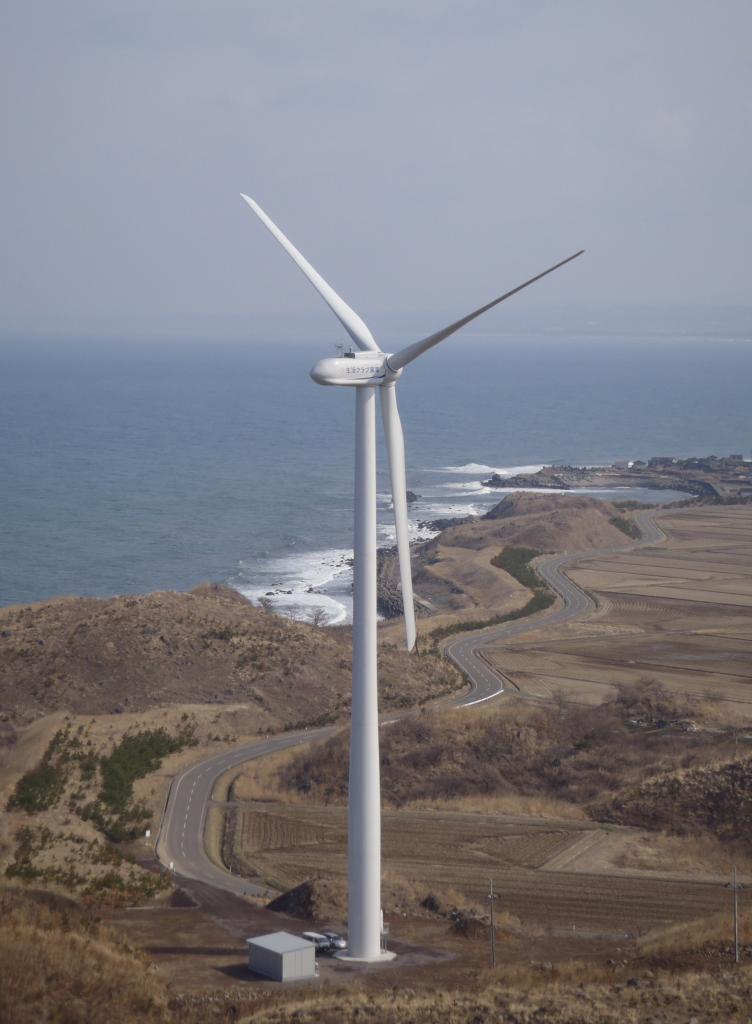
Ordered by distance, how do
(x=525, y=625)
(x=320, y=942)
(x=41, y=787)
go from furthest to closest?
(x=525, y=625), (x=41, y=787), (x=320, y=942)

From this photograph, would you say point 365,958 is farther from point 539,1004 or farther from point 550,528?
point 550,528

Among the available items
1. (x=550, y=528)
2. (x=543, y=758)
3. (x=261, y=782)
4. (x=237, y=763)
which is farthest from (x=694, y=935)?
(x=550, y=528)

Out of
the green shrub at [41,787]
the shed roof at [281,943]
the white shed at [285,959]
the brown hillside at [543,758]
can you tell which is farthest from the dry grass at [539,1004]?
the green shrub at [41,787]

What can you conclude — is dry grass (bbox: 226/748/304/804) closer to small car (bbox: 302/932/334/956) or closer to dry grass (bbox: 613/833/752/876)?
dry grass (bbox: 613/833/752/876)

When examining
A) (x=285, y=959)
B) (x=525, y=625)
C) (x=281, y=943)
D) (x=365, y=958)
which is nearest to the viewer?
(x=285, y=959)

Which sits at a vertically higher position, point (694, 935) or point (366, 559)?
point (366, 559)

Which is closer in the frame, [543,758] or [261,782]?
[261,782]
